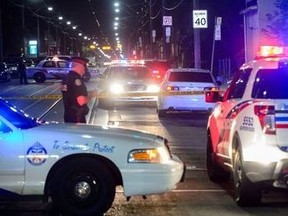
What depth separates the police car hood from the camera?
7.18 meters

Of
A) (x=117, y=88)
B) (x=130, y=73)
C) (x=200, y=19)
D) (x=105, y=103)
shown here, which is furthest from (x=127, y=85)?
(x=200, y=19)

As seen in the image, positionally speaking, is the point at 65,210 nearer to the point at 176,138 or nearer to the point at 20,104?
the point at 176,138

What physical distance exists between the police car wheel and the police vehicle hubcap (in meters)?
1.81

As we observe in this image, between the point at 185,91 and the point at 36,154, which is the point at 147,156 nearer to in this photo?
the point at 36,154

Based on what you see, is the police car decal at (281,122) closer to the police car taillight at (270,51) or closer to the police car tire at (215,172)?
the police car taillight at (270,51)

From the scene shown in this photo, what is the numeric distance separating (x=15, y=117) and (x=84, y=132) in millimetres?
803

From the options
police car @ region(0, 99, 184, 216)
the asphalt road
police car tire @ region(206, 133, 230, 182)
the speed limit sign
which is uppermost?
the speed limit sign

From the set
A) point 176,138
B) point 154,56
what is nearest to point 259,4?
point 176,138

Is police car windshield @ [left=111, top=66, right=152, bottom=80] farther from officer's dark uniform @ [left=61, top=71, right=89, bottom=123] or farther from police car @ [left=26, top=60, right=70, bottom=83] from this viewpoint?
police car @ [left=26, top=60, right=70, bottom=83]

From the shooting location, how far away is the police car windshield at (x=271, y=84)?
25.7 ft

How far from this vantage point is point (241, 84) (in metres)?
8.84

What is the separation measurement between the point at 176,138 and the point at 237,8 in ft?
91.7

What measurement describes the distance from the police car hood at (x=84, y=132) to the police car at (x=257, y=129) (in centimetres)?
110

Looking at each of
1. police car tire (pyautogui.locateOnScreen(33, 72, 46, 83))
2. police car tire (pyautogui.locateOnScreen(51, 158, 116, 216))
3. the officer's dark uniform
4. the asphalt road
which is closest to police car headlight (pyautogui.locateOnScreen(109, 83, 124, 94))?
the asphalt road
